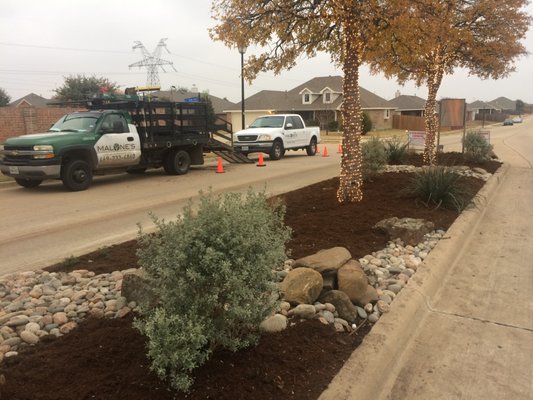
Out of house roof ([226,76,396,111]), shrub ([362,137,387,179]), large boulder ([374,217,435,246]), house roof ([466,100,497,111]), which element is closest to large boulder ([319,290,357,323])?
large boulder ([374,217,435,246])

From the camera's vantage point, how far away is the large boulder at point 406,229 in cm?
586

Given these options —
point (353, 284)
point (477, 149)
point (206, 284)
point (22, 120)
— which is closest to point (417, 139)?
point (477, 149)

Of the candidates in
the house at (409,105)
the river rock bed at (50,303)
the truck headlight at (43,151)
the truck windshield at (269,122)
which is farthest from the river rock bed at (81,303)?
the house at (409,105)

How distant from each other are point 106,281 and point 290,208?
3.86 m

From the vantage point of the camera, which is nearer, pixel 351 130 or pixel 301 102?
pixel 351 130

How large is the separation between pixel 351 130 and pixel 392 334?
4.71m

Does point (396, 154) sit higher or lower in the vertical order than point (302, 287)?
higher

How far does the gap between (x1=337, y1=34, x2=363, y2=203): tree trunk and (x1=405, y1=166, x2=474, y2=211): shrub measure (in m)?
1.09

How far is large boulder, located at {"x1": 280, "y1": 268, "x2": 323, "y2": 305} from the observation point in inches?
153

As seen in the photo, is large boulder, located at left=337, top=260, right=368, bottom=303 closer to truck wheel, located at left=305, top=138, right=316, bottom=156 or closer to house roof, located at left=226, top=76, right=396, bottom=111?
truck wheel, located at left=305, top=138, right=316, bottom=156

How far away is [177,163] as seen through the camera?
14898 mm

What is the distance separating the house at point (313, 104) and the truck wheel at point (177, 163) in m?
39.2

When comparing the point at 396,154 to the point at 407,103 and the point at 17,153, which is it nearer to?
the point at 17,153

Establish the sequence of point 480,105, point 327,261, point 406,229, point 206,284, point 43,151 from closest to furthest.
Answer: point 206,284 < point 327,261 < point 406,229 < point 43,151 < point 480,105
